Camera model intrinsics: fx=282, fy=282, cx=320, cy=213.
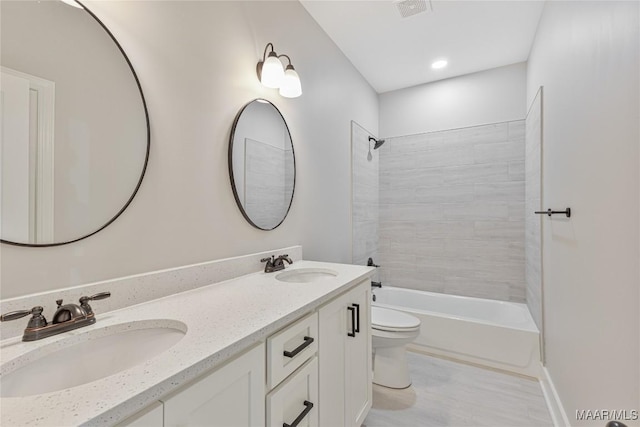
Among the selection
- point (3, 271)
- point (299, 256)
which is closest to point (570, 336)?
point (299, 256)

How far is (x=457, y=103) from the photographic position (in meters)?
3.03

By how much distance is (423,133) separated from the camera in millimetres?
3188

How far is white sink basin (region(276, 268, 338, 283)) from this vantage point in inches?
61.6

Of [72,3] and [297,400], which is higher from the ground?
[72,3]

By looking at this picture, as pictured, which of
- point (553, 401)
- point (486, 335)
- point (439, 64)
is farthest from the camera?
point (439, 64)

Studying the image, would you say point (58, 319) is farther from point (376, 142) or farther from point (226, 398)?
point (376, 142)

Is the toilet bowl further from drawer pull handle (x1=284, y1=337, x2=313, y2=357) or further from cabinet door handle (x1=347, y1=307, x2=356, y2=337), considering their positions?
drawer pull handle (x1=284, y1=337, x2=313, y2=357)

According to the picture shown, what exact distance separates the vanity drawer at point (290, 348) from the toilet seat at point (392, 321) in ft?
3.34

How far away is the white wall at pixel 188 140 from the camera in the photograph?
919mm

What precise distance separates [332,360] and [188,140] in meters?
1.12

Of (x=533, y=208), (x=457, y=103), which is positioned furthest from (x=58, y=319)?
(x=457, y=103)

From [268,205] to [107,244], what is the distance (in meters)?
0.83

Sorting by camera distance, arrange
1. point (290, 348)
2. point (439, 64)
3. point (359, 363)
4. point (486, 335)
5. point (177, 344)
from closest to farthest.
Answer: point (177, 344) < point (290, 348) < point (359, 363) < point (486, 335) < point (439, 64)

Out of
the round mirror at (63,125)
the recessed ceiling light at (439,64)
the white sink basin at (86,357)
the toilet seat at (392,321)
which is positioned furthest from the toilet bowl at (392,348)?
the recessed ceiling light at (439,64)
